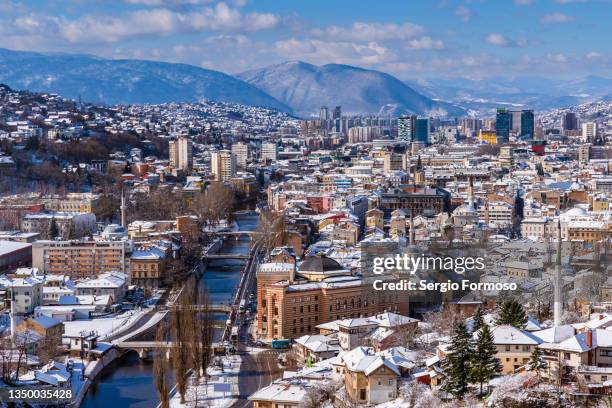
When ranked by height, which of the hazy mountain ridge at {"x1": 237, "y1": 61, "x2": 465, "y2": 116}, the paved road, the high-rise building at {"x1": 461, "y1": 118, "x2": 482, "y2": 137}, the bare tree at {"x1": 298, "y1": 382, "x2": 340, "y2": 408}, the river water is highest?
the hazy mountain ridge at {"x1": 237, "y1": 61, "x2": 465, "y2": 116}

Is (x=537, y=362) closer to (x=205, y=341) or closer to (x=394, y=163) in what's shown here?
(x=205, y=341)

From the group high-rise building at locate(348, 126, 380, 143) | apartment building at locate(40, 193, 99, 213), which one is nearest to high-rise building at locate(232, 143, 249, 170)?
high-rise building at locate(348, 126, 380, 143)

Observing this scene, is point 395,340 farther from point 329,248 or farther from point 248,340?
point 329,248

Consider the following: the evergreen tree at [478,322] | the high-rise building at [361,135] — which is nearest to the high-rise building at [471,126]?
the high-rise building at [361,135]

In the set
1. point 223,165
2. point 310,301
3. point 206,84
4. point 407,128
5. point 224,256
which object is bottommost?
point 224,256

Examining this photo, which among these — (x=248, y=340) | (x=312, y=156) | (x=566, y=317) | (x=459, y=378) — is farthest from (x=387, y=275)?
(x=312, y=156)

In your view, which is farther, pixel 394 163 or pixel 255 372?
pixel 394 163

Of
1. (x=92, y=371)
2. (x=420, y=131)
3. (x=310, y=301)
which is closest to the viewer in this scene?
(x=92, y=371)

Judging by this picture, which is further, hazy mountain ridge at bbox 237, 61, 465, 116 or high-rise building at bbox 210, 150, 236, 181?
hazy mountain ridge at bbox 237, 61, 465, 116

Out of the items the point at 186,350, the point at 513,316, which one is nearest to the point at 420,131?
the point at 186,350

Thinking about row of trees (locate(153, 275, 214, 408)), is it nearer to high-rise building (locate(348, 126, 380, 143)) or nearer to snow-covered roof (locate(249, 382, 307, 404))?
snow-covered roof (locate(249, 382, 307, 404))
